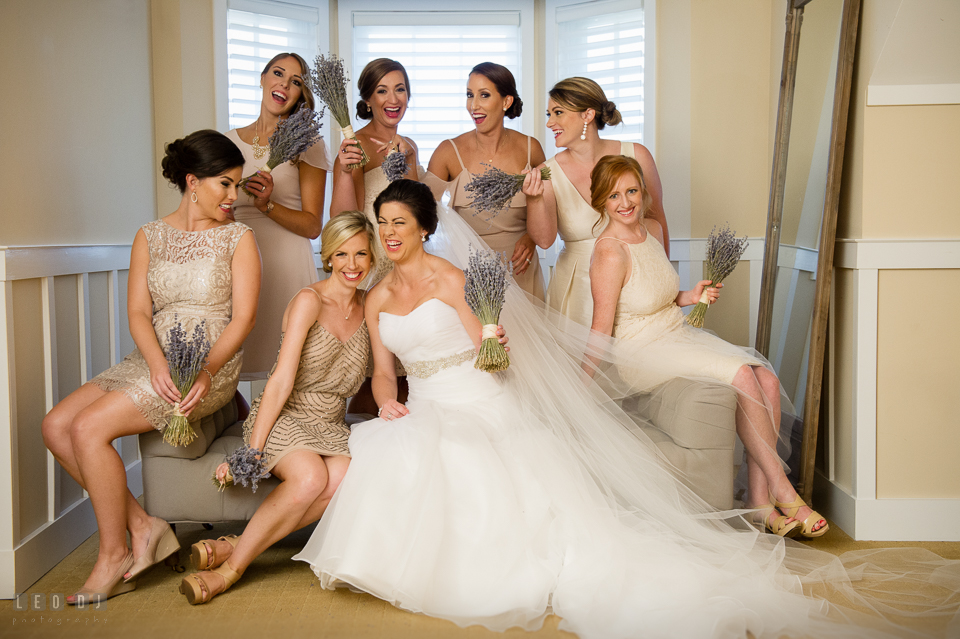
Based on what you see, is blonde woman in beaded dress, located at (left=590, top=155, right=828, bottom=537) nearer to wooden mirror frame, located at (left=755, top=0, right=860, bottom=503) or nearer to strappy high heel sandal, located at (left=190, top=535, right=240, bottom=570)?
wooden mirror frame, located at (left=755, top=0, right=860, bottom=503)

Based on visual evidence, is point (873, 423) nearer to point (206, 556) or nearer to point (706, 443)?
point (706, 443)

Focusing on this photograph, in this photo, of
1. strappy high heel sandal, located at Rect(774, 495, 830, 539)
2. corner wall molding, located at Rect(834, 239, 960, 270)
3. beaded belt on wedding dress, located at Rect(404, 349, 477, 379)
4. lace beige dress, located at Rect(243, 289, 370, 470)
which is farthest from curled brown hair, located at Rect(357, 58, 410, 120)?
strappy high heel sandal, located at Rect(774, 495, 830, 539)

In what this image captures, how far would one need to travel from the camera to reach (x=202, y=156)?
9.21ft

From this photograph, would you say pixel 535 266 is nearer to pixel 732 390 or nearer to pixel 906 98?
pixel 732 390

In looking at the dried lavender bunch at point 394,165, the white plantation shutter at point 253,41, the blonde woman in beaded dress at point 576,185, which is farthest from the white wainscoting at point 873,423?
the white plantation shutter at point 253,41

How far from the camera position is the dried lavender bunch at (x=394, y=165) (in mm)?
3033

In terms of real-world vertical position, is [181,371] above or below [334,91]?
below

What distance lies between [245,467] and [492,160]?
1677mm

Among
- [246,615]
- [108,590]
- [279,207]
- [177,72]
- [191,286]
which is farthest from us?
[177,72]

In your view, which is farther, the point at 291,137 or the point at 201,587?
the point at 291,137

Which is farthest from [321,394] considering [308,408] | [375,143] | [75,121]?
[75,121]

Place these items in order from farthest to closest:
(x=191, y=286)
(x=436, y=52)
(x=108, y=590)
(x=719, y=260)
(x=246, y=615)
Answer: (x=436, y=52) → (x=719, y=260) → (x=191, y=286) → (x=108, y=590) → (x=246, y=615)

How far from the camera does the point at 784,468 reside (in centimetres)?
293

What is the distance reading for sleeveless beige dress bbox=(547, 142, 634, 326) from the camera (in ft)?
11.0
